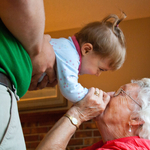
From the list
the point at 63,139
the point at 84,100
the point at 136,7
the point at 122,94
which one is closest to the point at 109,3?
the point at 136,7

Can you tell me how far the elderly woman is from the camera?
114 cm

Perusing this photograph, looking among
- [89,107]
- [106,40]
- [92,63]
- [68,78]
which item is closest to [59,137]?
[89,107]

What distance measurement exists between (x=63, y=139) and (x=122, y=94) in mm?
542

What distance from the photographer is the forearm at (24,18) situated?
53 centimetres

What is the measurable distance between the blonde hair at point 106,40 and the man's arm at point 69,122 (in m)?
0.26

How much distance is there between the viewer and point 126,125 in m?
1.25

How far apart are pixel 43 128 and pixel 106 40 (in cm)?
206

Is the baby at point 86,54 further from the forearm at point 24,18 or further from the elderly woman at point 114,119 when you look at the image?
the forearm at point 24,18

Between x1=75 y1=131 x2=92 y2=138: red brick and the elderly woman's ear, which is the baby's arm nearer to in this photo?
the elderly woman's ear

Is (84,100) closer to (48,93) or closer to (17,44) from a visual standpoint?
(17,44)

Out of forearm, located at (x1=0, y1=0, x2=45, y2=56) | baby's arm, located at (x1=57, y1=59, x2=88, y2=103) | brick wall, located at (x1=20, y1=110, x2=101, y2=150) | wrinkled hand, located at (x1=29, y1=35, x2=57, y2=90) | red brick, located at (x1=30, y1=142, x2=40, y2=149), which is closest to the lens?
forearm, located at (x1=0, y1=0, x2=45, y2=56)

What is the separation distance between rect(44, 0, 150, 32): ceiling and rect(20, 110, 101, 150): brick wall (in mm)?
1401

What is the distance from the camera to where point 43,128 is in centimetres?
280

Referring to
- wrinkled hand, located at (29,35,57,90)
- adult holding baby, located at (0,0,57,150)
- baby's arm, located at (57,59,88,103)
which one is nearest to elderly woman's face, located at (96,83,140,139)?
baby's arm, located at (57,59,88,103)
